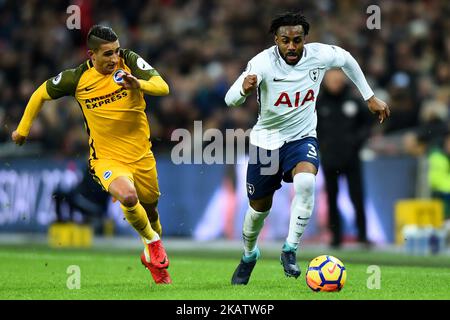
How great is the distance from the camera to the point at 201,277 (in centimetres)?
1048

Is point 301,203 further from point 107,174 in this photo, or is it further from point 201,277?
point 107,174

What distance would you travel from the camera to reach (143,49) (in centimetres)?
2159

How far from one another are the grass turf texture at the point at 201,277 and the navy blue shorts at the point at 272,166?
2.81 ft

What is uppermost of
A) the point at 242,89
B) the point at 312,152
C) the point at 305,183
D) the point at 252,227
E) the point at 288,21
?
the point at 288,21

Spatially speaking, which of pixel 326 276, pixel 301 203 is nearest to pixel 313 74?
pixel 301 203

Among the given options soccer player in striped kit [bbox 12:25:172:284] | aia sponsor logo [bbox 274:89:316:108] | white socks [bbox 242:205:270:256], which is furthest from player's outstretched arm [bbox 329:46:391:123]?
soccer player in striped kit [bbox 12:25:172:284]

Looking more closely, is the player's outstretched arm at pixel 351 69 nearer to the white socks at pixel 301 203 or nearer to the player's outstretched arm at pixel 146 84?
the white socks at pixel 301 203

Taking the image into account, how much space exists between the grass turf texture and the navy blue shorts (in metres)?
0.86

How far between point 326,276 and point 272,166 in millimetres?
1361

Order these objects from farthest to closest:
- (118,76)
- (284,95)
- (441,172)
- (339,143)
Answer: (339,143)
(441,172)
(118,76)
(284,95)

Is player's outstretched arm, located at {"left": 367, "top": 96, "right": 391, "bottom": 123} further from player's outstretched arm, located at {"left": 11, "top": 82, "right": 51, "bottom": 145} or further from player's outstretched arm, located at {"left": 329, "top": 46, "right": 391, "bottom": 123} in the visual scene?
player's outstretched arm, located at {"left": 11, "top": 82, "right": 51, "bottom": 145}
